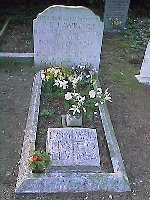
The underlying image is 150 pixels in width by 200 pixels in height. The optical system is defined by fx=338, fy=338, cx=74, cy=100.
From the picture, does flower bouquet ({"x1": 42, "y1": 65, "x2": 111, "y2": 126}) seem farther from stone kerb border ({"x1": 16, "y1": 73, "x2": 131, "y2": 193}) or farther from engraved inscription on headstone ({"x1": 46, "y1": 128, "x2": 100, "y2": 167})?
stone kerb border ({"x1": 16, "y1": 73, "x2": 131, "y2": 193})

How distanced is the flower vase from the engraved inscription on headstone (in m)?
0.36

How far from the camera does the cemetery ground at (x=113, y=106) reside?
4.66m

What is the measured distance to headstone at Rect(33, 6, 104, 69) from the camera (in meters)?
6.55

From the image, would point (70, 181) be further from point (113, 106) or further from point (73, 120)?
point (113, 106)

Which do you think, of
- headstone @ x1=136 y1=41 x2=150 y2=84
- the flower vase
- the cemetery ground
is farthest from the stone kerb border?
headstone @ x1=136 y1=41 x2=150 y2=84

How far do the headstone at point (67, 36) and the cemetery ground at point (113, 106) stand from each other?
2.10 feet

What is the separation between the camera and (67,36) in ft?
22.5

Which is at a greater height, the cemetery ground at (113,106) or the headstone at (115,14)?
the headstone at (115,14)

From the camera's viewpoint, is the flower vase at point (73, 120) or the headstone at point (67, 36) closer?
the flower vase at point (73, 120)

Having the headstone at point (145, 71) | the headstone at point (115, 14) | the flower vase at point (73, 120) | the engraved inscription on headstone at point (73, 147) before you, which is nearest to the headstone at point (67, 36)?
the headstone at point (145, 71)

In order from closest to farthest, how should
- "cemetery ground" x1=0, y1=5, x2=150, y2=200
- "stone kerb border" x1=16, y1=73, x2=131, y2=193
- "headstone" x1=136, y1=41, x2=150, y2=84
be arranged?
1. "stone kerb border" x1=16, y1=73, x2=131, y2=193
2. "cemetery ground" x1=0, y1=5, x2=150, y2=200
3. "headstone" x1=136, y1=41, x2=150, y2=84

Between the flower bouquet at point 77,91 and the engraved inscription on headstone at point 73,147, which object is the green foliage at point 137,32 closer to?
the flower bouquet at point 77,91

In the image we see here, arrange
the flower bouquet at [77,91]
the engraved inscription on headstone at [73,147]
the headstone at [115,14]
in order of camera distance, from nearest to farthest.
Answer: the engraved inscription on headstone at [73,147], the flower bouquet at [77,91], the headstone at [115,14]

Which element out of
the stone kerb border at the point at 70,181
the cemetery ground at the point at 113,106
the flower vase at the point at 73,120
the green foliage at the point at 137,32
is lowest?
the cemetery ground at the point at 113,106
